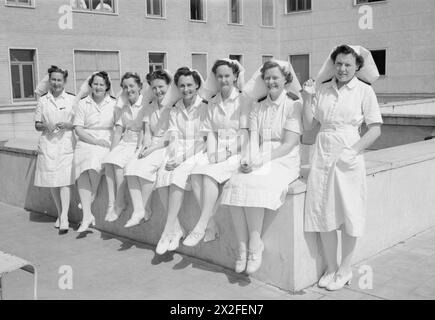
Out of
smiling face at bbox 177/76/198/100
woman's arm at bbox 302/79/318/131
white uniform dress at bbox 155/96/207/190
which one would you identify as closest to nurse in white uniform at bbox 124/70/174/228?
white uniform dress at bbox 155/96/207/190

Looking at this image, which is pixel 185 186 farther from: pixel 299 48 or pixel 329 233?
pixel 299 48

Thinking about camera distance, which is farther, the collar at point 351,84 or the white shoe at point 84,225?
the white shoe at point 84,225

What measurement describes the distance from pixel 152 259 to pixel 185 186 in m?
0.94

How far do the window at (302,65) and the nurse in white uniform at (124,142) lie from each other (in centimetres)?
2366

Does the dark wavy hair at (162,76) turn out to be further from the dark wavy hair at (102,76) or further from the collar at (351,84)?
the collar at (351,84)

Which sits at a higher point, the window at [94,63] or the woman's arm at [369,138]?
the window at [94,63]

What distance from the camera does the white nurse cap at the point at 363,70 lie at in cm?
415

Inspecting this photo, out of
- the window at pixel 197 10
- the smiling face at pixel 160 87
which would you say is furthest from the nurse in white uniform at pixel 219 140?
the window at pixel 197 10

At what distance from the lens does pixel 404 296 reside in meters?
4.09

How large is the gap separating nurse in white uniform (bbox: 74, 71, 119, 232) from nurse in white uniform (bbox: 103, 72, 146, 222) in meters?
0.23

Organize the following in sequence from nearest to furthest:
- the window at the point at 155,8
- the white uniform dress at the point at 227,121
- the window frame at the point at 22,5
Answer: the white uniform dress at the point at 227,121, the window frame at the point at 22,5, the window at the point at 155,8

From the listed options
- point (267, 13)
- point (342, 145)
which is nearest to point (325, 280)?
point (342, 145)

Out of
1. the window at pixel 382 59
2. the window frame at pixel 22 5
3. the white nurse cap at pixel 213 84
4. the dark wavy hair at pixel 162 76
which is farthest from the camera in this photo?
the window at pixel 382 59

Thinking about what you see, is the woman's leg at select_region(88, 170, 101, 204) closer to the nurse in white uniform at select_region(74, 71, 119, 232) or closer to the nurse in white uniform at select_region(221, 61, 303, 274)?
the nurse in white uniform at select_region(74, 71, 119, 232)
